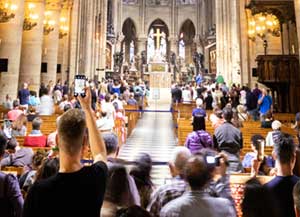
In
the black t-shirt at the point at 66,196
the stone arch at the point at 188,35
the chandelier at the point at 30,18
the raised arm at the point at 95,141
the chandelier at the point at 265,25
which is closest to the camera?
the black t-shirt at the point at 66,196

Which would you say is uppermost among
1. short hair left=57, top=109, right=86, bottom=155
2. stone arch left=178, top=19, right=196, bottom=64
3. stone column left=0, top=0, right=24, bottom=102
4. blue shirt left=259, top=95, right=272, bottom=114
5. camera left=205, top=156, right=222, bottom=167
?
stone arch left=178, top=19, right=196, bottom=64

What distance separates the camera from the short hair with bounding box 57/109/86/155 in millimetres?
1655

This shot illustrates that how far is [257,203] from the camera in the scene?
2.15m

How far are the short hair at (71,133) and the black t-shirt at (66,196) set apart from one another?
127mm

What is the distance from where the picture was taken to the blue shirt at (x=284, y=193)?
232 cm

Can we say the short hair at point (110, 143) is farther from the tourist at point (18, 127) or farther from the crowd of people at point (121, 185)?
the tourist at point (18, 127)

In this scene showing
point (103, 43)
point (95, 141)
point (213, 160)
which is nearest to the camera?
point (95, 141)

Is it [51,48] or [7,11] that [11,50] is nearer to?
[7,11]

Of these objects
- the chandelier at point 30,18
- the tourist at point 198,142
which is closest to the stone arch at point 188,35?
the chandelier at point 30,18

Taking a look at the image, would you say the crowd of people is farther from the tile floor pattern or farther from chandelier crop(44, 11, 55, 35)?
chandelier crop(44, 11, 55, 35)

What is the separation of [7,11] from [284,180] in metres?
11.7

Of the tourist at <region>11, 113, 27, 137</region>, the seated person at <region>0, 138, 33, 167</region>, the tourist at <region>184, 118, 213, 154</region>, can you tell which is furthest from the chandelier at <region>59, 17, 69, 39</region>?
the tourist at <region>184, 118, 213, 154</region>

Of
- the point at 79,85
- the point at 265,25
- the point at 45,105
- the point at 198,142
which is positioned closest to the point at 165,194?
the point at 79,85

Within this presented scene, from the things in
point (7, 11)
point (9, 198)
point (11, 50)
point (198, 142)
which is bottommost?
point (9, 198)
